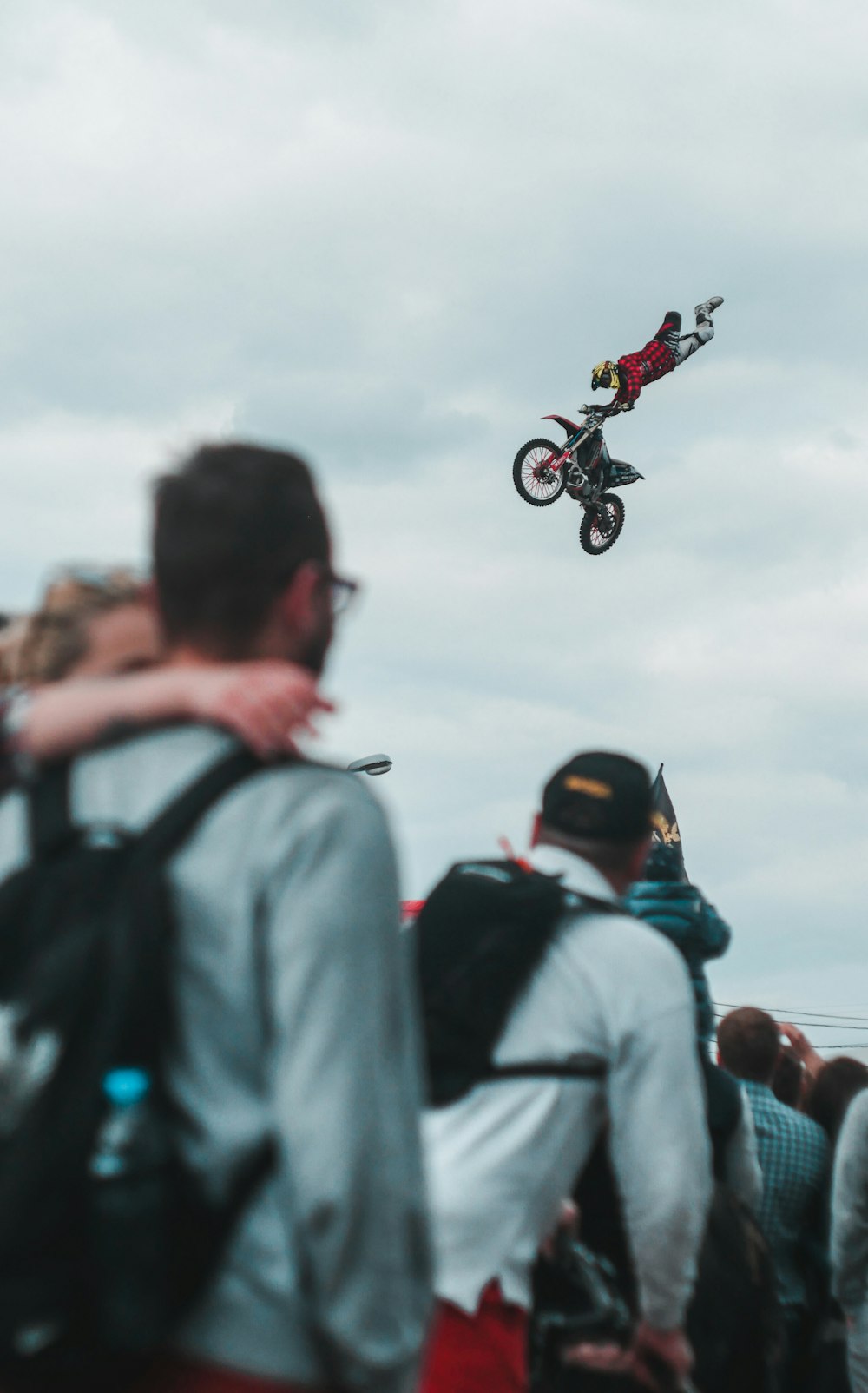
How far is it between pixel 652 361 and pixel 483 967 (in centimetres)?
1808

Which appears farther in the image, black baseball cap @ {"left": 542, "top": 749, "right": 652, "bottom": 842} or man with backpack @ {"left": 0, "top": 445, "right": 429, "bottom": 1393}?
black baseball cap @ {"left": 542, "top": 749, "right": 652, "bottom": 842}

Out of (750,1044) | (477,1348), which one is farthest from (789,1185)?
(477,1348)

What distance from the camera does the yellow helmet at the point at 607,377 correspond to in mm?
19812

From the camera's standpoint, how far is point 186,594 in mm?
1836

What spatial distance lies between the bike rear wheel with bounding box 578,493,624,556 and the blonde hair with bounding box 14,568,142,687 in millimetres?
18569

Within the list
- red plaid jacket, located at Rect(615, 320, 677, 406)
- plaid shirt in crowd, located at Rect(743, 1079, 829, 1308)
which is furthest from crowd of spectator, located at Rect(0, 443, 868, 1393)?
red plaid jacket, located at Rect(615, 320, 677, 406)

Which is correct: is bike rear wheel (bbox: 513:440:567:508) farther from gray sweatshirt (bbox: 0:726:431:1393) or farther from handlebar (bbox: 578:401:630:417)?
gray sweatshirt (bbox: 0:726:431:1393)

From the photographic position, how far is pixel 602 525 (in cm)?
2052

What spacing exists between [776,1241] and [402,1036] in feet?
12.2

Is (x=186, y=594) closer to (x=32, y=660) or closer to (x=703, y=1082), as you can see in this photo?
(x=32, y=660)

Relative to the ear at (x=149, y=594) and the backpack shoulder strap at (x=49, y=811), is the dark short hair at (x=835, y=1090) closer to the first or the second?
the ear at (x=149, y=594)

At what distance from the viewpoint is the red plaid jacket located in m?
20.0

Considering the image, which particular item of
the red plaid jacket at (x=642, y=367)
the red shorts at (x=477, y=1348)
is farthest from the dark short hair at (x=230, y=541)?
the red plaid jacket at (x=642, y=367)

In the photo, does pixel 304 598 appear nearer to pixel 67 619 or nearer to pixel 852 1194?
pixel 67 619
